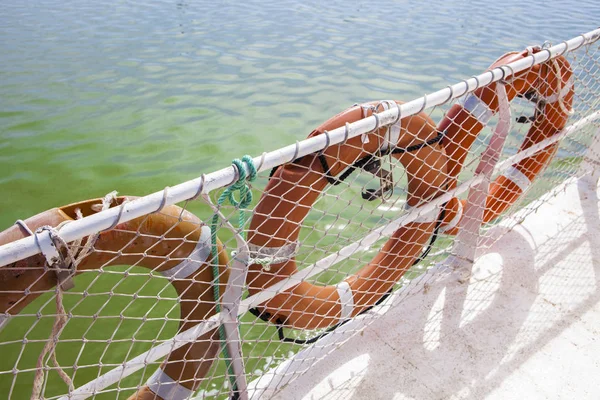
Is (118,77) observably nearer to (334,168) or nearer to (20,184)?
(20,184)

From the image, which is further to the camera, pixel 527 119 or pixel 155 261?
pixel 527 119

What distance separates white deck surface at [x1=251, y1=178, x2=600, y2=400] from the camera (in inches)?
69.4

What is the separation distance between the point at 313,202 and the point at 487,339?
989 millimetres

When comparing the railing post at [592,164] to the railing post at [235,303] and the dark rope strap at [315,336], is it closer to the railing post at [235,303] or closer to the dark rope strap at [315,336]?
the dark rope strap at [315,336]

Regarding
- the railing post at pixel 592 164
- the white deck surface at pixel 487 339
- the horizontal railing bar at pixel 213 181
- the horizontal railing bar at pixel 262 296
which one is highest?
the horizontal railing bar at pixel 213 181

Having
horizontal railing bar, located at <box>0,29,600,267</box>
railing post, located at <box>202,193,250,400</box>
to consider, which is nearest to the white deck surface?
railing post, located at <box>202,193,250,400</box>

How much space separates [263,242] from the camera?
168cm

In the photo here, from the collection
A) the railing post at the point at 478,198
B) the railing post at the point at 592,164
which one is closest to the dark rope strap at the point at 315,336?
the railing post at the point at 478,198

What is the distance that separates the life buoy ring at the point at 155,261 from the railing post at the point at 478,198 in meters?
1.22

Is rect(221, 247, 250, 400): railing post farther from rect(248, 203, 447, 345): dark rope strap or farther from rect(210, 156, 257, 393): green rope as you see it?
rect(248, 203, 447, 345): dark rope strap

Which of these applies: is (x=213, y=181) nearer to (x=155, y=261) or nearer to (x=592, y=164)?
(x=155, y=261)

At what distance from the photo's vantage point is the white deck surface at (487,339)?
1.76 meters

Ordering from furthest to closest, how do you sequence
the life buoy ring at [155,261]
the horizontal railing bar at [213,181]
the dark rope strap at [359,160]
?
the dark rope strap at [359,160], the life buoy ring at [155,261], the horizontal railing bar at [213,181]

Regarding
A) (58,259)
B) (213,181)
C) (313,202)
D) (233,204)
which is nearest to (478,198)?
(313,202)
